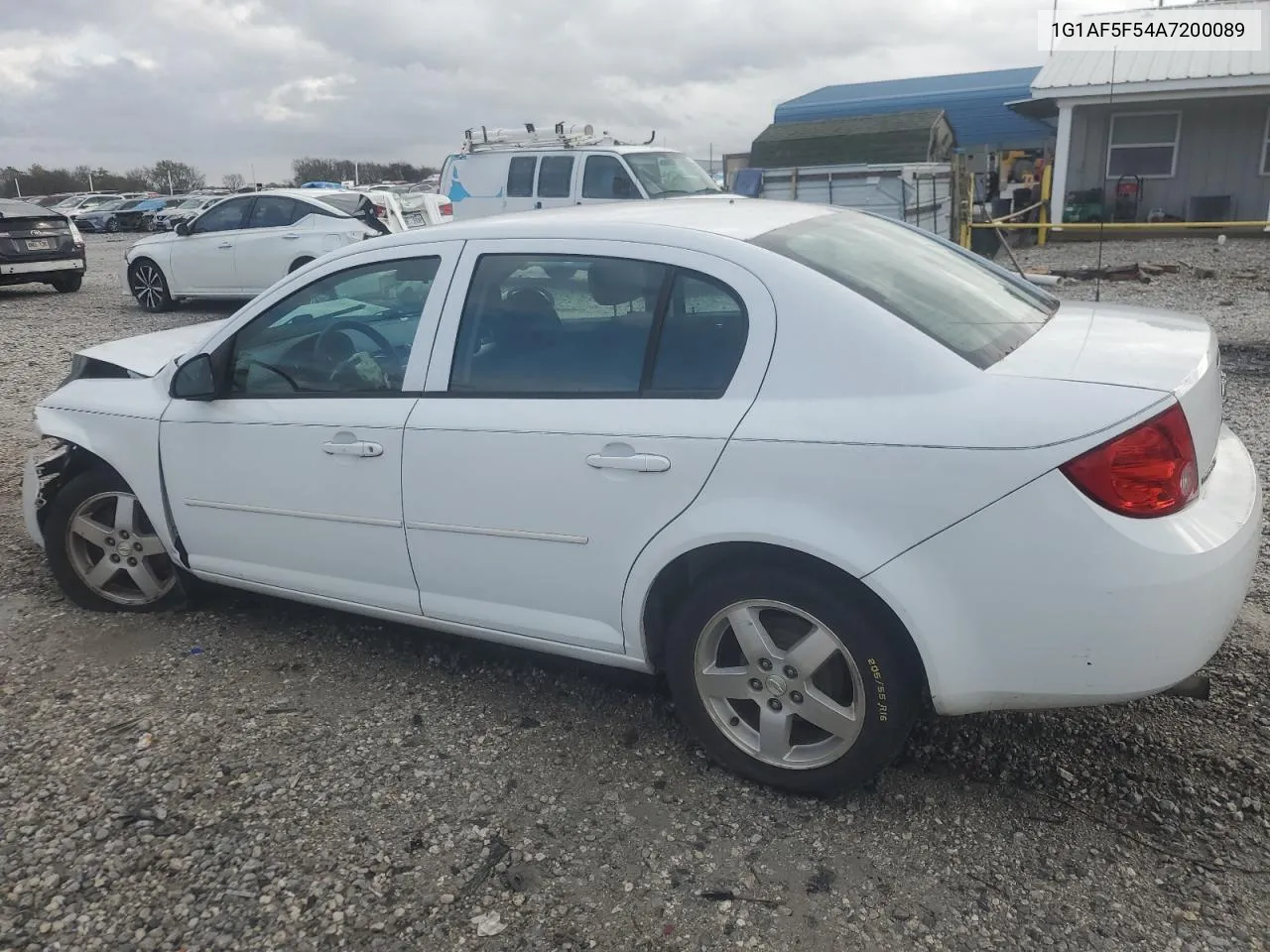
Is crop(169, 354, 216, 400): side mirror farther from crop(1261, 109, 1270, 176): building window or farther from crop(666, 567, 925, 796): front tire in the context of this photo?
crop(1261, 109, 1270, 176): building window

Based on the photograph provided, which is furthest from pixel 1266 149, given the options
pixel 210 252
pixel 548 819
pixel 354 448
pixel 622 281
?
pixel 548 819

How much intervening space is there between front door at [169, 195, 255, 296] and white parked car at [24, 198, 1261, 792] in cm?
998

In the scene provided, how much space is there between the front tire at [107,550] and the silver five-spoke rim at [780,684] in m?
2.41

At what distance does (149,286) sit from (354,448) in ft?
39.9

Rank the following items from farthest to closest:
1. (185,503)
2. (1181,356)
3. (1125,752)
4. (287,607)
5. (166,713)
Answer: (287,607) → (185,503) → (166,713) → (1125,752) → (1181,356)

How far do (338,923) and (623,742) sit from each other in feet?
3.39

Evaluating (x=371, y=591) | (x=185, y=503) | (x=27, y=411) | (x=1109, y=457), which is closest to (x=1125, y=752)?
(x=1109, y=457)

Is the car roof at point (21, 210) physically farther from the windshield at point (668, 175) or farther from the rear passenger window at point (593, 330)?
the rear passenger window at point (593, 330)

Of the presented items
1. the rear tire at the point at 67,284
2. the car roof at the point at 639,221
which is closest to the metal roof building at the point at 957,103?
the rear tire at the point at 67,284

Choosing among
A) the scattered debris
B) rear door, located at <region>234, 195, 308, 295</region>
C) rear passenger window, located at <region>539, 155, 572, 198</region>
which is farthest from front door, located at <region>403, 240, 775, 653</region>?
rear passenger window, located at <region>539, 155, 572, 198</region>

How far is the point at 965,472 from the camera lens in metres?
2.33

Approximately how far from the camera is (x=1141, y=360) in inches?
100

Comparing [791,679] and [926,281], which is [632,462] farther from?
[926,281]

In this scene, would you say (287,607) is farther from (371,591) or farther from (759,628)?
(759,628)
